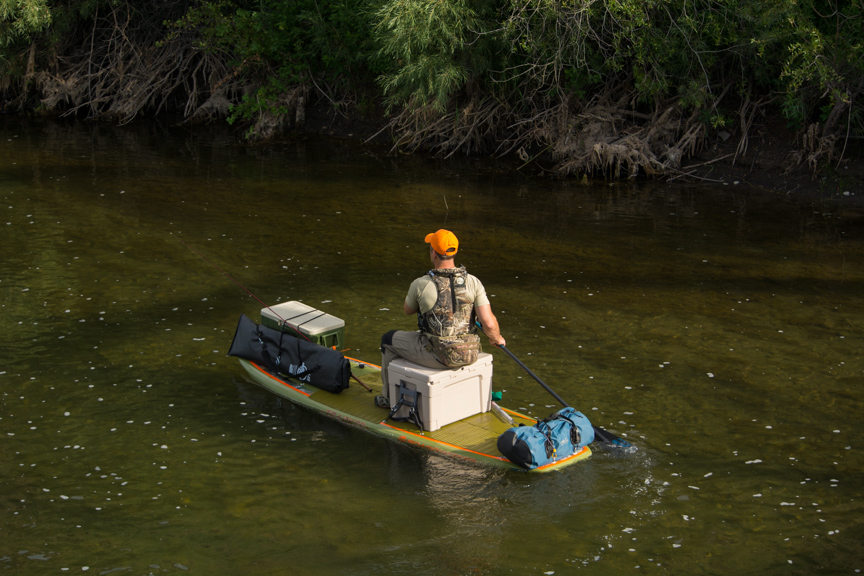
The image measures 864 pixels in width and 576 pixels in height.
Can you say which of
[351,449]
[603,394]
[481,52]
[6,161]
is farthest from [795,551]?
[6,161]

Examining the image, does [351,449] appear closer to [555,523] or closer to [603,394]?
[555,523]

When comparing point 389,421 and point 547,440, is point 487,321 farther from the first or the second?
point 389,421

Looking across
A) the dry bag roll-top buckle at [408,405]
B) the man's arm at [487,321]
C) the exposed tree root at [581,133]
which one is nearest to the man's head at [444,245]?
the man's arm at [487,321]

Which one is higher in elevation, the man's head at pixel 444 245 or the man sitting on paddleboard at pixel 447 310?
the man's head at pixel 444 245

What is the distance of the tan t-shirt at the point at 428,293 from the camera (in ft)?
19.1

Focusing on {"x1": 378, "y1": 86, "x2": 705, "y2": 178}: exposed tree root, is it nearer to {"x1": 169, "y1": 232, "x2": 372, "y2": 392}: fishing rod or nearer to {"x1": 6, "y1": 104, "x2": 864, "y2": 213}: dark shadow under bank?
{"x1": 6, "y1": 104, "x2": 864, "y2": 213}: dark shadow under bank

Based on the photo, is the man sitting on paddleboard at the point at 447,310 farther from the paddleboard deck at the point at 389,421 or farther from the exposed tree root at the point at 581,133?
the exposed tree root at the point at 581,133

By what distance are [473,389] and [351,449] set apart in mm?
919

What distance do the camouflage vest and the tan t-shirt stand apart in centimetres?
2

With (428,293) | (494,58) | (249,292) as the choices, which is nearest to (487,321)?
(428,293)

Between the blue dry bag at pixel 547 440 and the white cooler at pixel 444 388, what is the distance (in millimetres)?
526

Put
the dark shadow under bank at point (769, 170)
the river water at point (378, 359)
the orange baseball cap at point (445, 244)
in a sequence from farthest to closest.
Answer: the dark shadow under bank at point (769, 170) < the orange baseball cap at point (445, 244) < the river water at point (378, 359)

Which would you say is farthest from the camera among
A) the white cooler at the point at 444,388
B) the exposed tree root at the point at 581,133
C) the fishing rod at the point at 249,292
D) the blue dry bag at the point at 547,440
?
the exposed tree root at the point at 581,133

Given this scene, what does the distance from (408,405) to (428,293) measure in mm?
817
